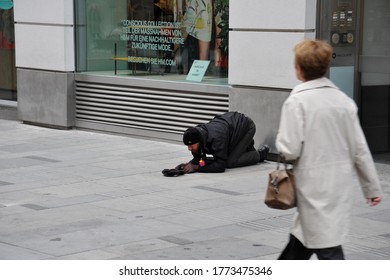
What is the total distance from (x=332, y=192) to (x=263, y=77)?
6.59 meters

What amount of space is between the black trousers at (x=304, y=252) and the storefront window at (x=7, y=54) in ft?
39.0

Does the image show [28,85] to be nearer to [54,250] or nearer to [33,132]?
[33,132]

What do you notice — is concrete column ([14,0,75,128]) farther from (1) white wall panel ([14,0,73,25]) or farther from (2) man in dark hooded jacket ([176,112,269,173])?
(2) man in dark hooded jacket ([176,112,269,173])

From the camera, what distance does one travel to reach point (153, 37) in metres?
13.5

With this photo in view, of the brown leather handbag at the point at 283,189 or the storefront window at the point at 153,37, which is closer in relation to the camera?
the brown leather handbag at the point at 283,189

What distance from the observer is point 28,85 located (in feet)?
49.1

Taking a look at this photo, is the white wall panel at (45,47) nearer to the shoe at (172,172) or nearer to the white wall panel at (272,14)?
the white wall panel at (272,14)

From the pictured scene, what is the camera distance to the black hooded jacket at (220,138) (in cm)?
1045

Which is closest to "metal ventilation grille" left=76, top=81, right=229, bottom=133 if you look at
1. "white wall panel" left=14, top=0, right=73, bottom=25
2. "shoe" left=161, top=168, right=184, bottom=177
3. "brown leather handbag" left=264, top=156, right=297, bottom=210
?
"white wall panel" left=14, top=0, right=73, bottom=25

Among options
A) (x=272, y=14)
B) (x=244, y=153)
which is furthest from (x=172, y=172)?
(x=272, y=14)

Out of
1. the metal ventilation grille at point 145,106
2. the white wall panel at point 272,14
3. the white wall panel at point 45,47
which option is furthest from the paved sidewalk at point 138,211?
the white wall panel at point 45,47

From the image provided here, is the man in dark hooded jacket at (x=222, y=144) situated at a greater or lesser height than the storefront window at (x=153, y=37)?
lesser

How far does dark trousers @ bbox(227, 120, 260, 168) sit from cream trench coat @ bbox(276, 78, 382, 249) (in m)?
5.80

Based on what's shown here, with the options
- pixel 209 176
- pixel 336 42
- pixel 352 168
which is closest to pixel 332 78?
pixel 336 42
